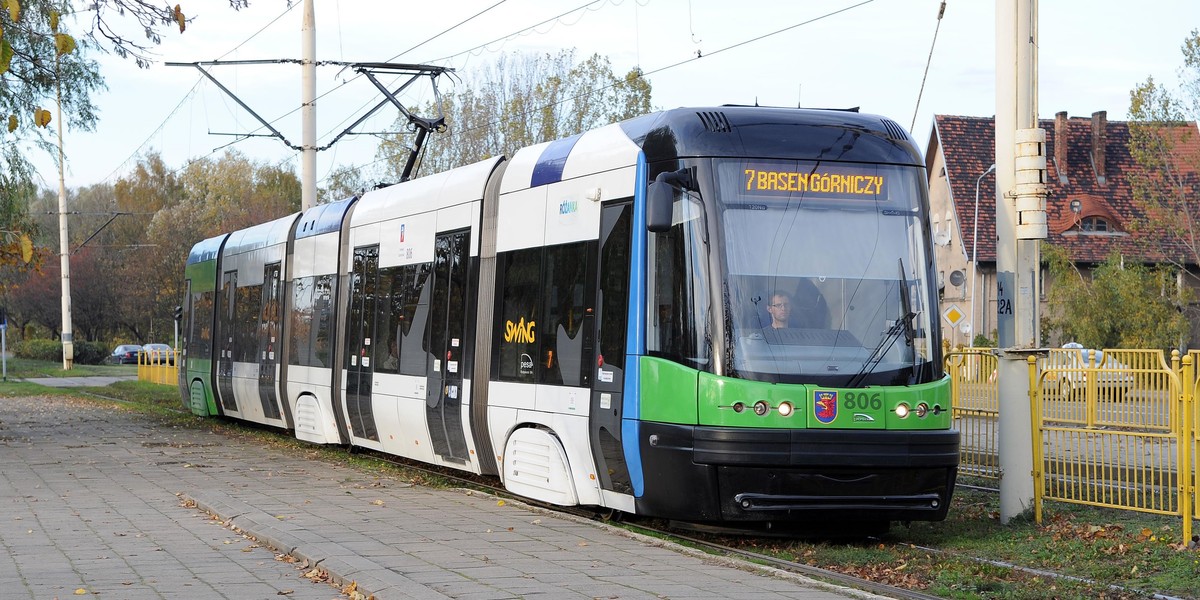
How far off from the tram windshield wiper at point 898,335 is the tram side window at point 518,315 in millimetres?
3117

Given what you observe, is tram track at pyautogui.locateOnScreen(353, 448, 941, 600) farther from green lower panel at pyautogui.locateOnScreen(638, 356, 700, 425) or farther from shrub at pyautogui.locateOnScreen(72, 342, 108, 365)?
shrub at pyautogui.locateOnScreen(72, 342, 108, 365)

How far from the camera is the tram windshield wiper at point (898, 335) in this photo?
10.2 meters

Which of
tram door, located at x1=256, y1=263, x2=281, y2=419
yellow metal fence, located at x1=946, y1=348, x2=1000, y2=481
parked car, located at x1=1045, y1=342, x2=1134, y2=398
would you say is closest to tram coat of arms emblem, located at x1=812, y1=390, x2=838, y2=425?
yellow metal fence, located at x1=946, y1=348, x2=1000, y2=481

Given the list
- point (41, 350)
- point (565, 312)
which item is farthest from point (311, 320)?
point (41, 350)

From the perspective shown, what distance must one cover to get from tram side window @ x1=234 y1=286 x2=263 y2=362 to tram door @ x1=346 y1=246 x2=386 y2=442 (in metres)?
5.03

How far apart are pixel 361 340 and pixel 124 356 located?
60.0 metres

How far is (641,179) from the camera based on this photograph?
10.9 meters

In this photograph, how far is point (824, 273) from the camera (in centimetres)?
1031

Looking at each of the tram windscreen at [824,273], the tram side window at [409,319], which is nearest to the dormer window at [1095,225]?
the tram side window at [409,319]

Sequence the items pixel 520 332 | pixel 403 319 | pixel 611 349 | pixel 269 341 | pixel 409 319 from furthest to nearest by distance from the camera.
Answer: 1. pixel 269 341
2. pixel 403 319
3. pixel 409 319
4. pixel 520 332
5. pixel 611 349

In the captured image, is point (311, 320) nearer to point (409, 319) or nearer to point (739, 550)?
point (409, 319)

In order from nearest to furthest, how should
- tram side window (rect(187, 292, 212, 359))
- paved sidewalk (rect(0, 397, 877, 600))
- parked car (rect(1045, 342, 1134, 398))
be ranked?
paved sidewalk (rect(0, 397, 877, 600)) < parked car (rect(1045, 342, 1134, 398)) < tram side window (rect(187, 292, 212, 359))

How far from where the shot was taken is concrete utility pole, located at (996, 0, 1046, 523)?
458 inches

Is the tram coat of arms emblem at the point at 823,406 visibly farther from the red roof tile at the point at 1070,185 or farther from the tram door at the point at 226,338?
the red roof tile at the point at 1070,185
